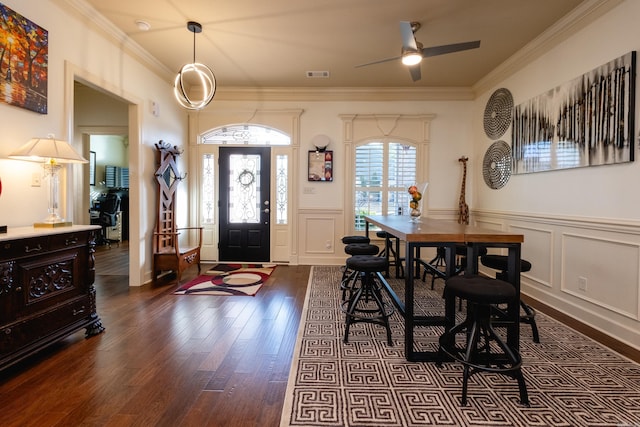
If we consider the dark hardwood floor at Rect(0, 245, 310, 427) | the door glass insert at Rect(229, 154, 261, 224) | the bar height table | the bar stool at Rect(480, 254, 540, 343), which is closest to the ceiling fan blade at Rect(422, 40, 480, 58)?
A: the bar height table

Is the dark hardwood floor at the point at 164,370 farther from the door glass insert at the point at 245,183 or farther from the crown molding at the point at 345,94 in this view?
the crown molding at the point at 345,94

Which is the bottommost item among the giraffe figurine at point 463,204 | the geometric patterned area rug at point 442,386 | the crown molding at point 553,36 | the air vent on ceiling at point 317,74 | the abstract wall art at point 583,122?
the geometric patterned area rug at point 442,386

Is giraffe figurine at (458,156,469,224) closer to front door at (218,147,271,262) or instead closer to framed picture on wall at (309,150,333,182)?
framed picture on wall at (309,150,333,182)

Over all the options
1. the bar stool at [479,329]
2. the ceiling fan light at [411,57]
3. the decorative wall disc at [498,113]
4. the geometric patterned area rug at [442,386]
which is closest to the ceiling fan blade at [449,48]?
the ceiling fan light at [411,57]

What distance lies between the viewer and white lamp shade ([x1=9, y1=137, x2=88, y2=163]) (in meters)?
2.21

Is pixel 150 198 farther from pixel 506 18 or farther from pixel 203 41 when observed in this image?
pixel 506 18

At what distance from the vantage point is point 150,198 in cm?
417

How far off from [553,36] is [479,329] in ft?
11.2

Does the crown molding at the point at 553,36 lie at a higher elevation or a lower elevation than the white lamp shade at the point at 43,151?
higher

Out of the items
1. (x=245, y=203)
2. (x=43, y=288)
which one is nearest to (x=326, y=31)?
(x=245, y=203)

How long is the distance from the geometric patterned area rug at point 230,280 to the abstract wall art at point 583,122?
3788 mm

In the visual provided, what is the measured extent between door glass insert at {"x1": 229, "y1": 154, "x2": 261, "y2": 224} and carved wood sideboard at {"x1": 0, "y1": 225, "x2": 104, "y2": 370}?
2.82 m

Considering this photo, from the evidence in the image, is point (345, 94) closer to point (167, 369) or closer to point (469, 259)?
point (469, 259)

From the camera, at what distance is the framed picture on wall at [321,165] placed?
527 centimetres
